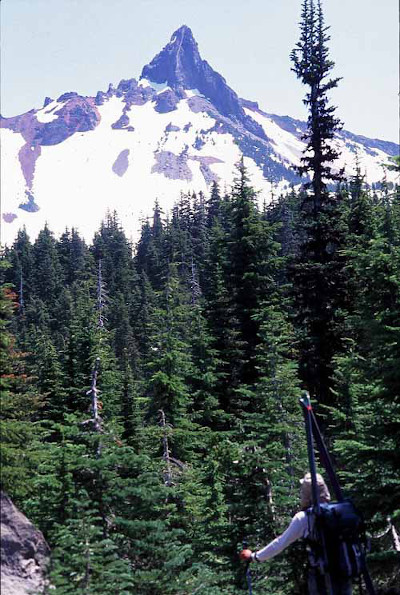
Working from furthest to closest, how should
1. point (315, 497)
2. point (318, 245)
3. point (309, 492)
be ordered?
1. point (318, 245)
2. point (309, 492)
3. point (315, 497)

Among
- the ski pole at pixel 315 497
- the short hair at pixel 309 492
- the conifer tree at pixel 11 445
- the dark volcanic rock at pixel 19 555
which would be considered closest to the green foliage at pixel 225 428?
the conifer tree at pixel 11 445

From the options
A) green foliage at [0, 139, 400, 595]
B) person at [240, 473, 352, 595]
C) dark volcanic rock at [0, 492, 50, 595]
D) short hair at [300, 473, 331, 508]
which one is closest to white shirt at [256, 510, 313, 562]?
person at [240, 473, 352, 595]

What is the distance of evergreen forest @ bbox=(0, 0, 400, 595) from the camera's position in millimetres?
9438

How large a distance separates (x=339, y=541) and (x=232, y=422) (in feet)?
61.2

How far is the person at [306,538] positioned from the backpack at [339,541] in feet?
0.26

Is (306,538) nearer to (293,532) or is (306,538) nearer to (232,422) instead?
(293,532)

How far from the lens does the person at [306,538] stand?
18.9 feet

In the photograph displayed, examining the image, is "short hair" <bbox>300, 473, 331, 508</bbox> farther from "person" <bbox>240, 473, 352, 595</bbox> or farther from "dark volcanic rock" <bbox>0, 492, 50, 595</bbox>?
"dark volcanic rock" <bbox>0, 492, 50, 595</bbox>

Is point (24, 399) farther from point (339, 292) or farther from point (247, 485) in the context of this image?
point (339, 292)

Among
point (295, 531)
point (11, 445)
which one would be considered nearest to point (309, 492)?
point (295, 531)

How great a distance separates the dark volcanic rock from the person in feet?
9.80

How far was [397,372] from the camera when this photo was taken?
964 cm

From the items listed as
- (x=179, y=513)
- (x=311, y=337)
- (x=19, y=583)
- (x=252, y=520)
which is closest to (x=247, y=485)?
(x=252, y=520)

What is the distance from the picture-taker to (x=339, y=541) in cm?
570
